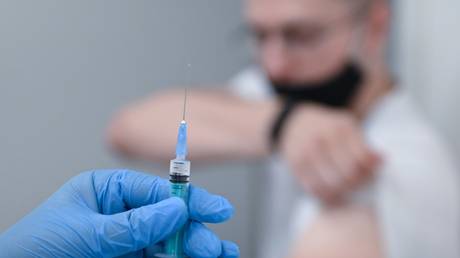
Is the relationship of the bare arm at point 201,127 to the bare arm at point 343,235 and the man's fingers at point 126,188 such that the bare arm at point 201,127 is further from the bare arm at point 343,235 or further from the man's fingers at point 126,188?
the man's fingers at point 126,188

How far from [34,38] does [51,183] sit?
0.60 metres

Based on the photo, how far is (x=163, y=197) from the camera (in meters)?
0.52

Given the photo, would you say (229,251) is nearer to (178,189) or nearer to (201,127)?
(178,189)

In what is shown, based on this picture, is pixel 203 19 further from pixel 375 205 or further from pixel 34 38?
pixel 375 205

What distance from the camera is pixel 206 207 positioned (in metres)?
0.50

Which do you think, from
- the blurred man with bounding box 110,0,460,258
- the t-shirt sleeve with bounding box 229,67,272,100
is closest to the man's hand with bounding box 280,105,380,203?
the blurred man with bounding box 110,0,460,258

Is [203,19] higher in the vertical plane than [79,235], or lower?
higher

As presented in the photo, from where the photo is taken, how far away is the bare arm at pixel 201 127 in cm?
126

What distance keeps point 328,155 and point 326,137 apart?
0.04 meters

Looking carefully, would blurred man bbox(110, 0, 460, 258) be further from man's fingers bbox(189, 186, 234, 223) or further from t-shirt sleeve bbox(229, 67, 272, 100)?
man's fingers bbox(189, 186, 234, 223)

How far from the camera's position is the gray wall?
0.96 metres

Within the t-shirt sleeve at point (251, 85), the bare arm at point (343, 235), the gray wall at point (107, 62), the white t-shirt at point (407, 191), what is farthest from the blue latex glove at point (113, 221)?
the t-shirt sleeve at point (251, 85)

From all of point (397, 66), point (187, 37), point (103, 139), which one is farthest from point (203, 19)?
point (397, 66)

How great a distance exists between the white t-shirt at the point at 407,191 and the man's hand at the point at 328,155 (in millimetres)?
39
